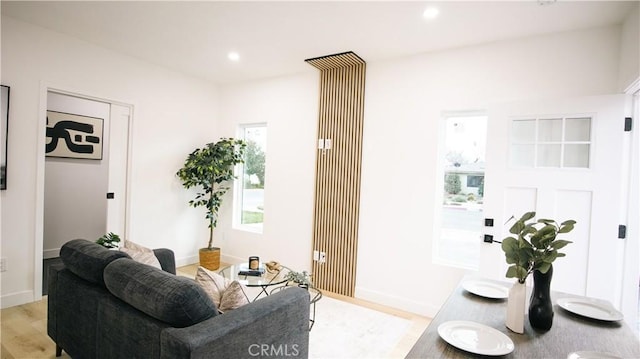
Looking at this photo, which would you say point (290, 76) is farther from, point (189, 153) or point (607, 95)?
point (607, 95)

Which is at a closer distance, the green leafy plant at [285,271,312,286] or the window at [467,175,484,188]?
the green leafy plant at [285,271,312,286]

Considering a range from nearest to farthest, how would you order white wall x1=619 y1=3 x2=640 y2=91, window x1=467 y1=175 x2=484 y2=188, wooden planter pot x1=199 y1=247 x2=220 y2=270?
1. white wall x1=619 y1=3 x2=640 y2=91
2. window x1=467 y1=175 x2=484 y2=188
3. wooden planter pot x1=199 y1=247 x2=220 y2=270

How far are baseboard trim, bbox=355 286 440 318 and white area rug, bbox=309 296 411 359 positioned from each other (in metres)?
0.22

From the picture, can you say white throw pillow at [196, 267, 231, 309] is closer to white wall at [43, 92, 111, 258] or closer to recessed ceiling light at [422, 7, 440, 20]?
recessed ceiling light at [422, 7, 440, 20]

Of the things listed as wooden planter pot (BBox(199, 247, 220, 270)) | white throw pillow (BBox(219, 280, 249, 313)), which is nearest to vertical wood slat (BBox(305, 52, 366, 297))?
wooden planter pot (BBox(199, 247, 220, 270))

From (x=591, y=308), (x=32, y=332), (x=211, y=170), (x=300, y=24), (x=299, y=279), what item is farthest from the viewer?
(x=211, y=170)

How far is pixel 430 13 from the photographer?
260 cm

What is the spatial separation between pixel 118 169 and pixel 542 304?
4.33 meters

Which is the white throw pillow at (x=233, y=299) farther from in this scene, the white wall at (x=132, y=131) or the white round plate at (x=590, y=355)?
the white wall at (x=132, y=131)

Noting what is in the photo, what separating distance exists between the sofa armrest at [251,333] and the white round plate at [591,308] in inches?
53.0

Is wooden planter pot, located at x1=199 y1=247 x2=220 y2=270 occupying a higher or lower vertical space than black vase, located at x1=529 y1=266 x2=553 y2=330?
lower

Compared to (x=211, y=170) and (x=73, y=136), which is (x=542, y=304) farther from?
(x=73, y=136)

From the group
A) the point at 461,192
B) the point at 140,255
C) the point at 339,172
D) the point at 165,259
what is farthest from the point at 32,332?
the point at 461,192

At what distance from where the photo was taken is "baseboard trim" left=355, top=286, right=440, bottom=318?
328 cm
